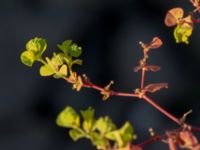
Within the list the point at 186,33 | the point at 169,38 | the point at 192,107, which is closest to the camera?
the point at 186,33

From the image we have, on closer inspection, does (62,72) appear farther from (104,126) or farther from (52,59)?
(104,126)

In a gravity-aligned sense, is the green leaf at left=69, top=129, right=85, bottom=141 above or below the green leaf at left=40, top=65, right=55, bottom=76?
below

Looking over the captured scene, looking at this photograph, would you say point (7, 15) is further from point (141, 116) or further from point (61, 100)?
point (141, 116)

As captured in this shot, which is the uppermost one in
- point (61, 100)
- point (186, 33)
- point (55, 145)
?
point (186, 33)

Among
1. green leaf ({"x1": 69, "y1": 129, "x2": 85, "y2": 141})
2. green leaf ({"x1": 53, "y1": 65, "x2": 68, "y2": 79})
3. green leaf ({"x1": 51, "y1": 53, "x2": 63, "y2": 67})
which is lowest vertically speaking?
green leaf ({"x1": 69, "y1": 129, "x2": 85, "y2": 141})

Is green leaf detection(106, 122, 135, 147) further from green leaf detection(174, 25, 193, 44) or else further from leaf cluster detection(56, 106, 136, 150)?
green leaf detection(174, 25, 193, 44)

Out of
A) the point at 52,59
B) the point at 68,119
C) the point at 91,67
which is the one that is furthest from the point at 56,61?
the point at 91,67

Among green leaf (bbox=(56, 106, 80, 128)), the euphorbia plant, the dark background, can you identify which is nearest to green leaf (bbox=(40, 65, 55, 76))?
the euphorbia plant

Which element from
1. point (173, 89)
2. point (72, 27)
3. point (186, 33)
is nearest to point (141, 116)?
point (173, 89)
